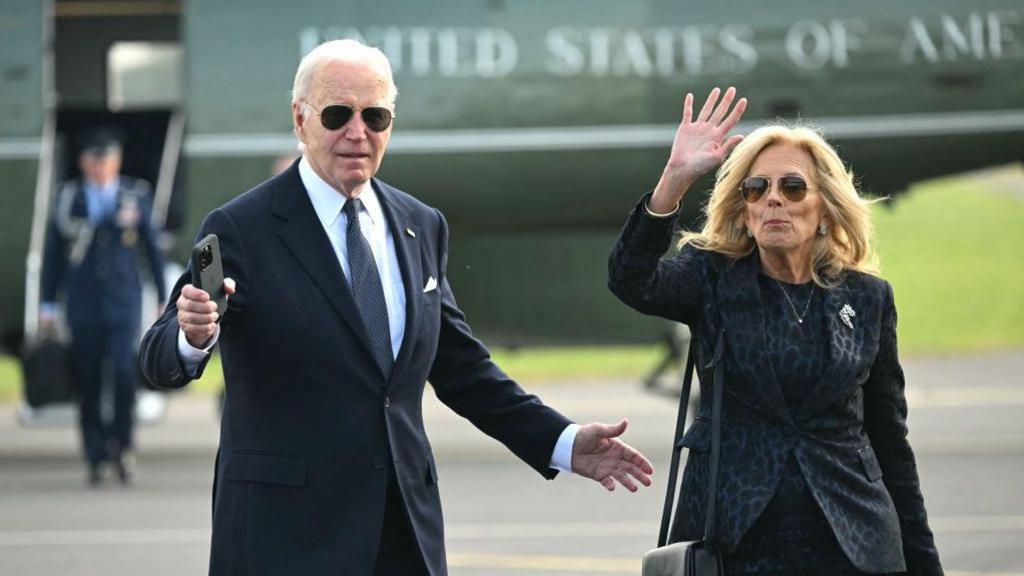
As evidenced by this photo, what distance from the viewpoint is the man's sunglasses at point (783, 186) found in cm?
427

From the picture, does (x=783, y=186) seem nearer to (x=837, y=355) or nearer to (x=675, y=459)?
(x=837, y=355)

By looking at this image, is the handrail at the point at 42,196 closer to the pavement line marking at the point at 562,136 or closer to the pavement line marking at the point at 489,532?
the pavement line marking at the point at 562,136

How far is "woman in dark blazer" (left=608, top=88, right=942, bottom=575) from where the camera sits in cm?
409

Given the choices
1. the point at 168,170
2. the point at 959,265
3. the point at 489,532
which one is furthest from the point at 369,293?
the point at 959,265

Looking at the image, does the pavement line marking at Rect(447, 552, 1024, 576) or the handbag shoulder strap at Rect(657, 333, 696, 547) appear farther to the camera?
the pavement line marking at Rect(447, 552, 1024, 576)

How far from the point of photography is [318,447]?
157 inches

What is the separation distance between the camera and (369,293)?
4.09 meters

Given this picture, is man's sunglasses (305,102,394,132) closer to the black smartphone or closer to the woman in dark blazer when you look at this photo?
the black smartphone

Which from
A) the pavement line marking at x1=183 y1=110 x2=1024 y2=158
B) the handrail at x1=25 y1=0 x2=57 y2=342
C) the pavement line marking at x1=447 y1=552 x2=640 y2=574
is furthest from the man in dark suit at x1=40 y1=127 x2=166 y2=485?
the pavement line marking at x1=447 y1=552 x2=640 y2=574

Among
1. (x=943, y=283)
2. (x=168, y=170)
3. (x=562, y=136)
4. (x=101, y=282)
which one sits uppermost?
(x=943, y=283)

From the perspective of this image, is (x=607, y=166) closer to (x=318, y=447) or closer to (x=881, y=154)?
(x=881, y=154)

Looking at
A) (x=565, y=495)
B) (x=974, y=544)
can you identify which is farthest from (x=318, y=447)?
(x=565, y=495)

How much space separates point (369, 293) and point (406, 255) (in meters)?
0.13

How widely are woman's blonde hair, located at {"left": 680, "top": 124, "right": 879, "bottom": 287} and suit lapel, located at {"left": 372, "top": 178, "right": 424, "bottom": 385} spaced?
62 centimetres
